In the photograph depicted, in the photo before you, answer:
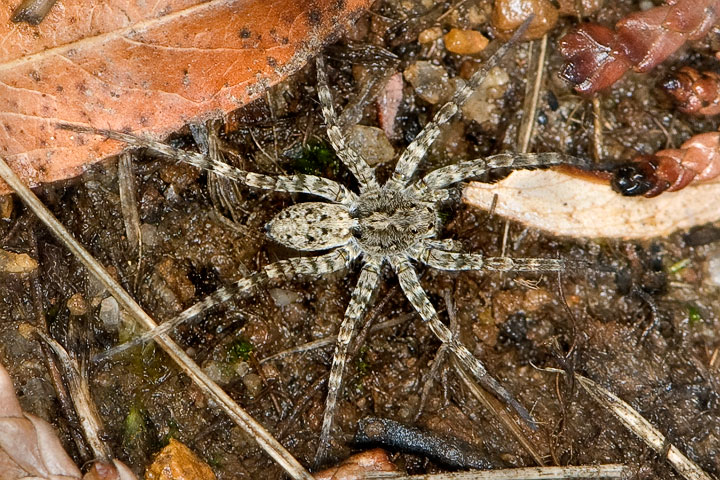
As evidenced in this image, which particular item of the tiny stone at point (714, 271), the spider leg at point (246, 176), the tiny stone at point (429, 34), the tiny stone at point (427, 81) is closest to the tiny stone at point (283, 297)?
the spider leg at point (246, 176)

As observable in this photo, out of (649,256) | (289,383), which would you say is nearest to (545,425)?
(649,256)

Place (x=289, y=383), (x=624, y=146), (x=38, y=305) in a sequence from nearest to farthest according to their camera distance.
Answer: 1. (x=38, y=305)
2. (x=289, y=383)
3. (x=624, y=146)

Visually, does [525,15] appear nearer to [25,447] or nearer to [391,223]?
[391,223]

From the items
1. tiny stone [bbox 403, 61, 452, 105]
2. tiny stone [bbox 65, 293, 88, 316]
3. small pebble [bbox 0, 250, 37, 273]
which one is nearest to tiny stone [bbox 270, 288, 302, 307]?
tiny stone [bbox 65, 293, 88, 316]

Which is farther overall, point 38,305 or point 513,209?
point 513,209

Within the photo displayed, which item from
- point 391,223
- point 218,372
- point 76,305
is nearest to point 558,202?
point 391,223

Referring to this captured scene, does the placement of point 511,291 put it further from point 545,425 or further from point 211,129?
point 211,129

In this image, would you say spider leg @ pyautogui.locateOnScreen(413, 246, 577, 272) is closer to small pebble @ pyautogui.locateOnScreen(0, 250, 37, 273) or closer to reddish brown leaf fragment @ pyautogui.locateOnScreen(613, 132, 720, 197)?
reddish brown leaf fragment @ pyautogui.locateOnScreen(613, 132, 720, 197)
